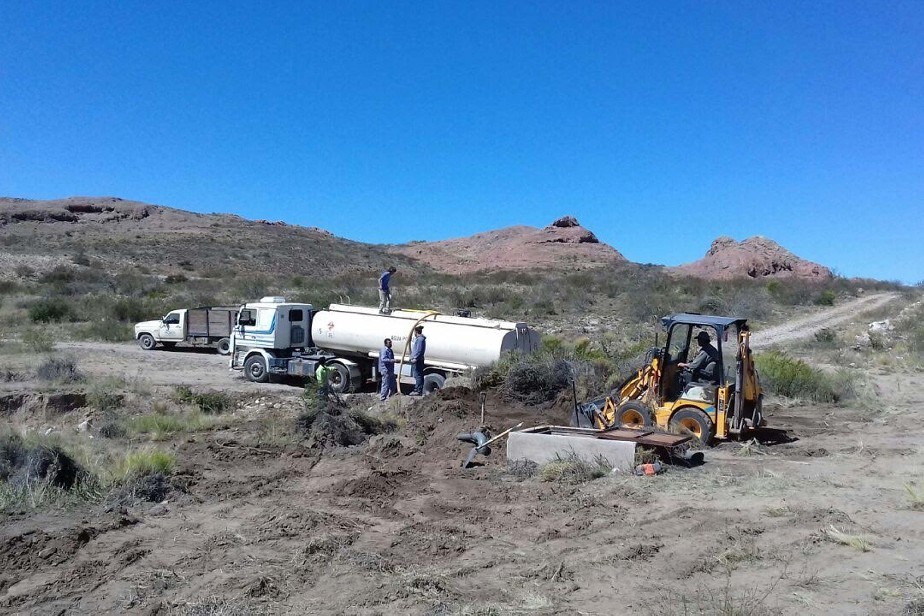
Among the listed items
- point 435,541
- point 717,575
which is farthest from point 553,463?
point 717,575

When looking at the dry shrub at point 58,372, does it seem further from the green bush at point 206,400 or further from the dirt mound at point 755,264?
the dirt mound at point 755,264

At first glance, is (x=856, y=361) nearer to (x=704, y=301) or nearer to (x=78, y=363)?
(x=704, y=301)

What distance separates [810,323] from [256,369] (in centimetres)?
2742

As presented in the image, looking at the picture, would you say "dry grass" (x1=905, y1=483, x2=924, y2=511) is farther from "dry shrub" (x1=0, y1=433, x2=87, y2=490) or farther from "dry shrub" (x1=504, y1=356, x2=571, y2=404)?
"dry shrub" (x1=0, y1=433, x2=87, y2=490)

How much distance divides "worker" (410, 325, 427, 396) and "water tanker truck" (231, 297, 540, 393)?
9.9 inches

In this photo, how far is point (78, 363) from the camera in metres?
21.6

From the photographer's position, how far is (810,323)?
117 feet

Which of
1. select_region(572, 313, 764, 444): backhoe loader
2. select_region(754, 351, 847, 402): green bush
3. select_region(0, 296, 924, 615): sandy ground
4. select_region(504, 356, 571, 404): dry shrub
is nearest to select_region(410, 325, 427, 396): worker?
select_region(504, 356, 571, 404): dry shrub

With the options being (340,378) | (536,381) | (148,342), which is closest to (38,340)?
(148,342)

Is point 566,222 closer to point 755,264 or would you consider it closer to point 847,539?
point 755,264

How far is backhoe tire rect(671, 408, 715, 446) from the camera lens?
10609 millimetres

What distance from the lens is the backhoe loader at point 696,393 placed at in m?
10.6

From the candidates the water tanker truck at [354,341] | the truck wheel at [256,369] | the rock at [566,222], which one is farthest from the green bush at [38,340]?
the rock at [566,222]

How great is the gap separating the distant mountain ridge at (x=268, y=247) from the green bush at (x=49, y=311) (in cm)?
1819
